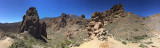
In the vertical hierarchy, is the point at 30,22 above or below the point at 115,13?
below

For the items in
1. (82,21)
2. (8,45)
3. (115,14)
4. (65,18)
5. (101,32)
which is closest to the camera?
(8,45)

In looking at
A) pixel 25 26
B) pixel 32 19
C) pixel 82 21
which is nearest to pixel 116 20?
pixel 82 21

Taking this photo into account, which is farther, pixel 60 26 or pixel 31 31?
pixel 60 26

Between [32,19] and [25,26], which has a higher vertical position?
[32,19]

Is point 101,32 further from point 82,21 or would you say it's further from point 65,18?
point 65,18

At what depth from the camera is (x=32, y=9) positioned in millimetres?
46562

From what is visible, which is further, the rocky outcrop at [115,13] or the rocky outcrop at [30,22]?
the rocky outcrop at [115,13]

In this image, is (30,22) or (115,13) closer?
(30,22)

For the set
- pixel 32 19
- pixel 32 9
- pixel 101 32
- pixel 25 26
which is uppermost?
pixel 32 9

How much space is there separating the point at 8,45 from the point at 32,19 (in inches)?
1430

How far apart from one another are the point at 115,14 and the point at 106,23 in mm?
8344

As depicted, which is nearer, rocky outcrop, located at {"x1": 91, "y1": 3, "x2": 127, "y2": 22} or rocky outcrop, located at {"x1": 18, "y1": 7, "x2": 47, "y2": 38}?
rocky outcrop, located at {"x1": 18, "y1": 7, "x2": 47, "y2": 38}

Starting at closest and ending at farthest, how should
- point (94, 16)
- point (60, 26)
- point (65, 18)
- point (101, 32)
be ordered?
point (101, 32), point (94, 16), point (60, 26), point (65, 18)

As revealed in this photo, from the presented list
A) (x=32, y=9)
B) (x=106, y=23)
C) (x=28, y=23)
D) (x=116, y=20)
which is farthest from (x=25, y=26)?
(x=116, y=20)
